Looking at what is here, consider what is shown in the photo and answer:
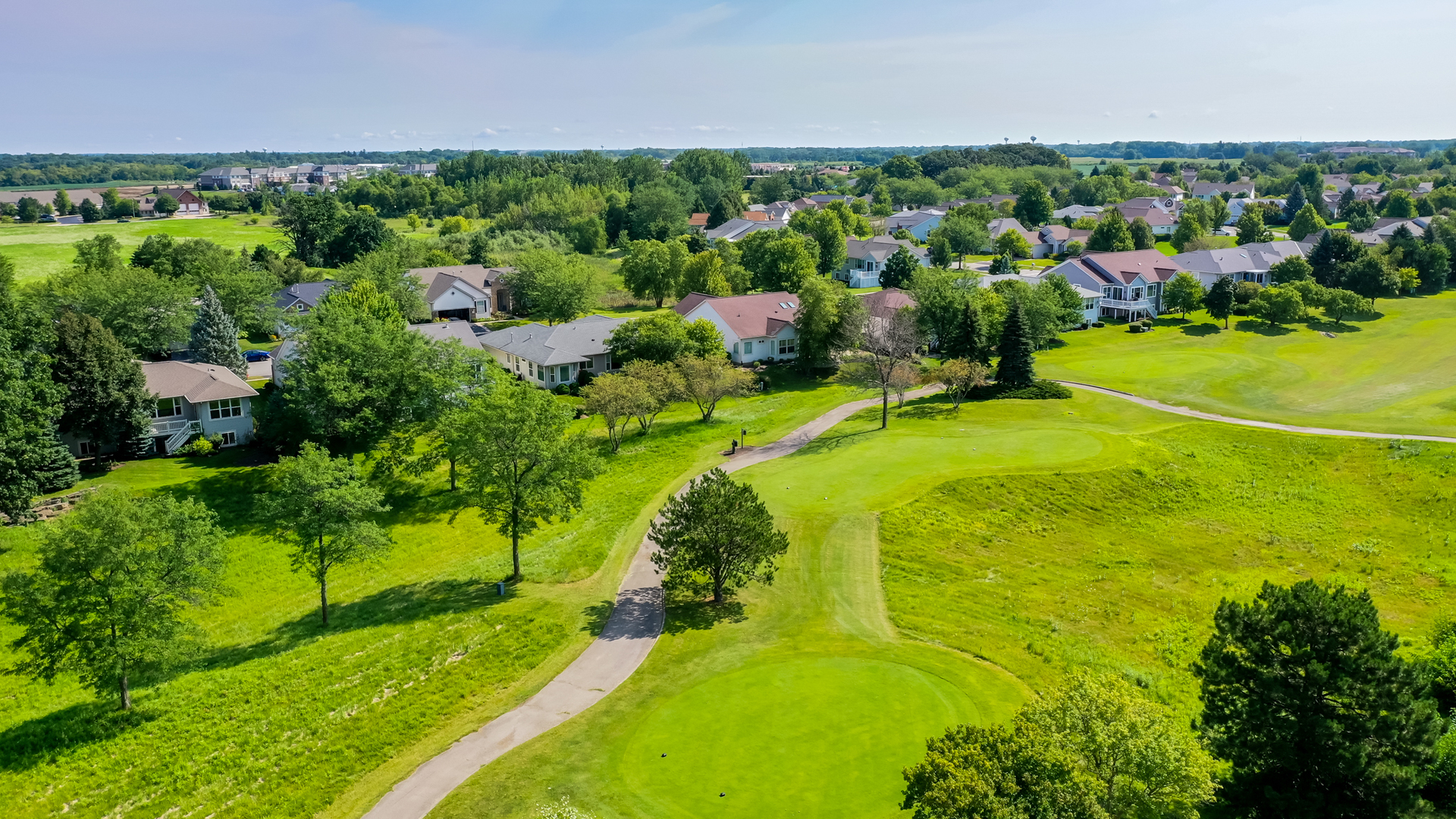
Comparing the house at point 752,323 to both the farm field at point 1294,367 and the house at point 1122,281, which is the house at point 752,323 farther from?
the house at point 1122,281

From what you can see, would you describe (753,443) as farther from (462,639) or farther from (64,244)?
(64,244)

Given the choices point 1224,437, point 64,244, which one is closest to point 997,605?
point 1224,437

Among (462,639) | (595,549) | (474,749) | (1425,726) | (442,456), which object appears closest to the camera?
(1425,726)

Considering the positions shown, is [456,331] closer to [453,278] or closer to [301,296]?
[453,278]

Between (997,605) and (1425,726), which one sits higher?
(1425,726)

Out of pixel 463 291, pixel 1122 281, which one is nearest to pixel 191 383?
pixel 463 291

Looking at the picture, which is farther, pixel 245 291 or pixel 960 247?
pixel 960 247

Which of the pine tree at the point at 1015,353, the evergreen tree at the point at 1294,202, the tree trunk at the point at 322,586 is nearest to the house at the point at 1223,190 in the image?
the evergreen tree at the point at 1294,202
